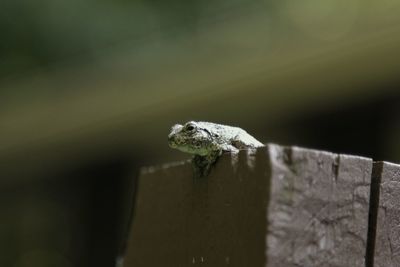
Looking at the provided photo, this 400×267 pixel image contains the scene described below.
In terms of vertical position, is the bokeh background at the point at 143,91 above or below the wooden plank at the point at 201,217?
above

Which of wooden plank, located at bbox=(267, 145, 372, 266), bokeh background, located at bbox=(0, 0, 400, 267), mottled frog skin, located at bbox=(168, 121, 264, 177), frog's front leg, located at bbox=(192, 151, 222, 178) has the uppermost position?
bokeh background, located at bbox=(0, 0, 400, 267)

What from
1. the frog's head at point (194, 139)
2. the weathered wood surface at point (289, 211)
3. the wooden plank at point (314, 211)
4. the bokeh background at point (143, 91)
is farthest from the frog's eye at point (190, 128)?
the bokeh background at point (143, 91)

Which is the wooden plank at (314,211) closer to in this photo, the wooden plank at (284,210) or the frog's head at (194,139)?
the wooden plank at (284,210)

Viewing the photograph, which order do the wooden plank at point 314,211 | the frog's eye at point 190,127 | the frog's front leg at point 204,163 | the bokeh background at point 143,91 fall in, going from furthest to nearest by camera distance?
1. the bokeh background at point 143,91
2. the frog's eye at point 190,127
3. the frog's front leg at point 204,163
4. the wooden plank at point 314,211

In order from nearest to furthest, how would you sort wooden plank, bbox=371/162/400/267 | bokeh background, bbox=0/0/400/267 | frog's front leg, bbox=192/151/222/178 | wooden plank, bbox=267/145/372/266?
wooden plank, bbox=267/145/372/266 < wooden plank, bbox=371/162/400/267 < frog's front leg, bbox=192/151/222/178 < bokeh background, bbox=0/0/400/267

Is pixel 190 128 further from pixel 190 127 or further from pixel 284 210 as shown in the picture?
pixel 284 210

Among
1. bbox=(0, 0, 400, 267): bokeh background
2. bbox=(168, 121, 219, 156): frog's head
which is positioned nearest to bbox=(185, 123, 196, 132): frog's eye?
bbox=(168, 121, 219, 156): frog's head

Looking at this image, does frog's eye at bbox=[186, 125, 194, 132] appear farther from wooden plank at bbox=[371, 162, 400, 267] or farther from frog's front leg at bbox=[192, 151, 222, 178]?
wooden plank at bbox=[371, 162, 400, 267]

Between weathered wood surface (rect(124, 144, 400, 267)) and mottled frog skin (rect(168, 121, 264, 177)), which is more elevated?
mottled frog skin (rect(168, 121, 264, 177))
